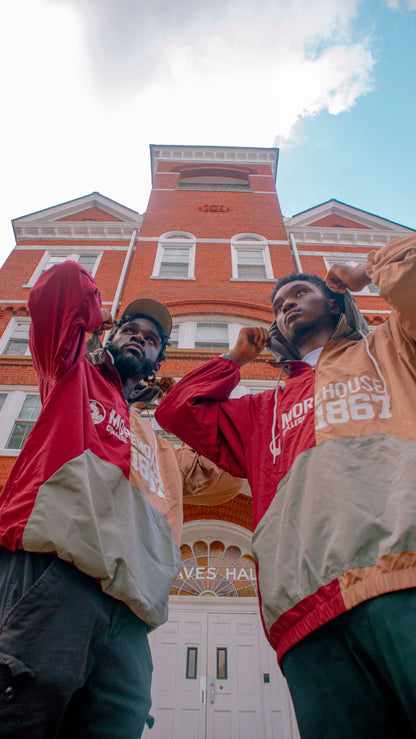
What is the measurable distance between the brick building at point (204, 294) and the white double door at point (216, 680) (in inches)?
0.6

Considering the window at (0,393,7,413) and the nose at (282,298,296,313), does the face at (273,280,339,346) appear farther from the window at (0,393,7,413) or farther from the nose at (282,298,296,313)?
the window at (0,393,7,413)

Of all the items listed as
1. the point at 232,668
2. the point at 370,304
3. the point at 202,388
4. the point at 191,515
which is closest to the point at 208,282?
the point at 370,304

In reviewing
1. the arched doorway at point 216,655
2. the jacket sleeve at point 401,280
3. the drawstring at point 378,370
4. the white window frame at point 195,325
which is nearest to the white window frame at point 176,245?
the white window frame at point 195,325

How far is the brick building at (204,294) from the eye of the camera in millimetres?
6230

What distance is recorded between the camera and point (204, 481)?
3.48 meters

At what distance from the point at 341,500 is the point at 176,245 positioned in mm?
15054

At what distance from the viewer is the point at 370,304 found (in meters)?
13.1

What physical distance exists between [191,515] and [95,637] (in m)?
6.68

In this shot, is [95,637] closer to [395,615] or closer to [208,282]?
[395,615]

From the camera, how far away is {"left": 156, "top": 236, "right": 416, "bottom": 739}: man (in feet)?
3.98

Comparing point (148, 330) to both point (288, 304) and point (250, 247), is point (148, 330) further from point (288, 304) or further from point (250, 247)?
point (250, 247)

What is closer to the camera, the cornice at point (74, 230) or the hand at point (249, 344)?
the hand at point (249, 344)

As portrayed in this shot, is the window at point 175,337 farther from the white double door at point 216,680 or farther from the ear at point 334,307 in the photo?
the ear at point 334,307

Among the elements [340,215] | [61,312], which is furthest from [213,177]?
[61,312]
